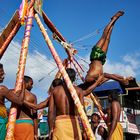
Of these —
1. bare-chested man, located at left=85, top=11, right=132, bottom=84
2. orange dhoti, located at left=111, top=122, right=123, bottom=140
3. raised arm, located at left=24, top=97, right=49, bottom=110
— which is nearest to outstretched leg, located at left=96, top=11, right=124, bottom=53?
bare-chested man, located at left=85, top=11, right=132, bottom=84

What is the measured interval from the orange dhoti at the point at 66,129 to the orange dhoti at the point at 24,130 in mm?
798

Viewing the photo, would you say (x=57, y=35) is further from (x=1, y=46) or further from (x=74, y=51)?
(x=1, y=46)

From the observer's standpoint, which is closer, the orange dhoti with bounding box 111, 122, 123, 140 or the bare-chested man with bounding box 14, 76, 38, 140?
the bare-chested man with bounding box 14, 76, 38, 140

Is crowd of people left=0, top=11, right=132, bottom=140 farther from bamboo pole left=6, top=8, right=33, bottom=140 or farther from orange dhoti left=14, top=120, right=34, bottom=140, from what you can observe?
bamboo pole left=6, top=8, right=33, bottom=140

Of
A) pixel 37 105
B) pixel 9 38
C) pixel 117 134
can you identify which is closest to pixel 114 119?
pixel 117 134

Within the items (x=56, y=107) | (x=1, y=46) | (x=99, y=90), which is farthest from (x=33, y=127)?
(x=99, y=90)

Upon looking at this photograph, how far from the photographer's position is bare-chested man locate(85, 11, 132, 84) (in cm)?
871

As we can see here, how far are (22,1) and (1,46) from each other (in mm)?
1339

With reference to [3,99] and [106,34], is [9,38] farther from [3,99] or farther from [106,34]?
[106,34]

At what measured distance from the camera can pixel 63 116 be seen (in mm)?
6695

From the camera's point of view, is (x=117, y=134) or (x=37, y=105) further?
(x=117, y=134)

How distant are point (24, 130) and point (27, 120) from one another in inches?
10.0

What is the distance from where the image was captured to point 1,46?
8609mm

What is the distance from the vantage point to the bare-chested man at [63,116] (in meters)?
6.59
